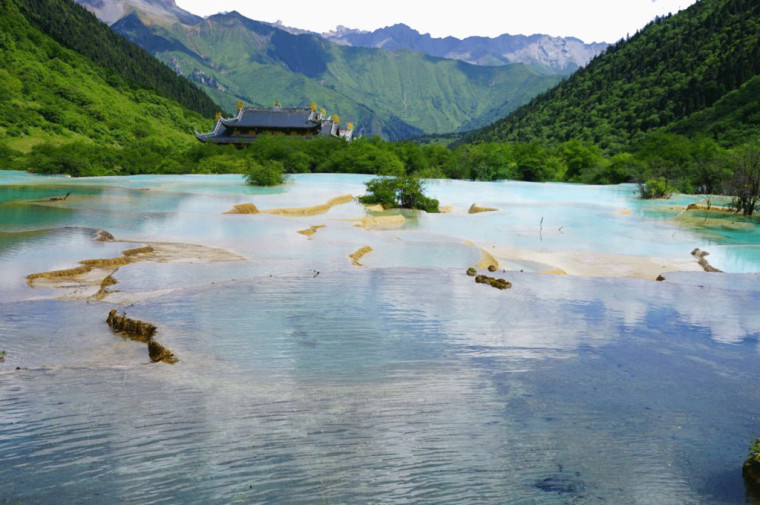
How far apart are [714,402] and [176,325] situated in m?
4.82

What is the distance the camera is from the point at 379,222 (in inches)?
623

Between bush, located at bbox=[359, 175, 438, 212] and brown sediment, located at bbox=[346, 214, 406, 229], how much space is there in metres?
2.81

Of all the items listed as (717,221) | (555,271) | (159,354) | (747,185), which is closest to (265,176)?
(555,271)

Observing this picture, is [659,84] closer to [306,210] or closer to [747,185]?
[747,185]

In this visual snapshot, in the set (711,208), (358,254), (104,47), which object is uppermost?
(104,47)

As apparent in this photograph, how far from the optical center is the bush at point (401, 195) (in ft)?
63.4

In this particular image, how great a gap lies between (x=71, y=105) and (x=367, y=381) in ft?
201

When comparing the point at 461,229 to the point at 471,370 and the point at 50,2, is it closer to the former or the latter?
the point at 471,370

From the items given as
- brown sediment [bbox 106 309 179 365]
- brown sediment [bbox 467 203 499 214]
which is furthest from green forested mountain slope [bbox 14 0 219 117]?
brown sediment [bbox 106 309 179 365]

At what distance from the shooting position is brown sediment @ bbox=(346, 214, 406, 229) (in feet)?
49.6

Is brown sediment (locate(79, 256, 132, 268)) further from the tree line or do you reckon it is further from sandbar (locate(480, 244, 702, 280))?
the tree line

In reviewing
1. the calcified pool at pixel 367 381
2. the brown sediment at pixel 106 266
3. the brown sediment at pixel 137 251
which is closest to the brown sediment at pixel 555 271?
the calcified pool at pixel 367 381

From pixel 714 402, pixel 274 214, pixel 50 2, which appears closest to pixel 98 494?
pixel 714 402

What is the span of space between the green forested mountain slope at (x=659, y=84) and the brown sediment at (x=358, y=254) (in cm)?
4098
